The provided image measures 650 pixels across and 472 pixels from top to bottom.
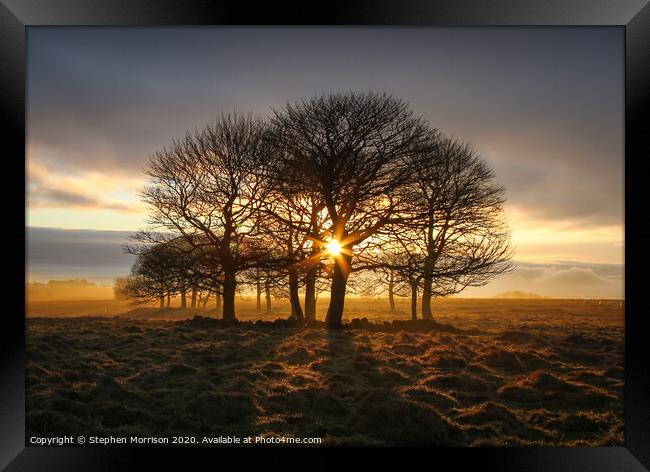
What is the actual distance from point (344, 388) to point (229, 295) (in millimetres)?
6798

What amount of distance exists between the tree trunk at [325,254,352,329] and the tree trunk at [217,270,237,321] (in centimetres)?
304

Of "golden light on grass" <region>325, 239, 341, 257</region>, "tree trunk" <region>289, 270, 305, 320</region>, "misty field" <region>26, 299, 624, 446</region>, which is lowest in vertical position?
"misty field" <region>26, 299, 624, 446</region>

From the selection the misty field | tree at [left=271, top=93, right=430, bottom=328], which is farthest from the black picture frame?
tree at [left=271, top=93, right=430, bottom=328]

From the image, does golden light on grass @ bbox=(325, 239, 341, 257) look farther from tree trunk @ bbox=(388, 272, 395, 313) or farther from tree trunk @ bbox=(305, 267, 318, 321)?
tree trunk @ bbox=(388, 272, 395, 313)

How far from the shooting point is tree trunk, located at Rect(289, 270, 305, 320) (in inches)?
471

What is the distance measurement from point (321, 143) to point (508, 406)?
26.5 feet

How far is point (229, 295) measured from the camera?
41.8ft

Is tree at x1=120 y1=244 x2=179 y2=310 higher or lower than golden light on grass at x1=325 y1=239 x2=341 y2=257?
lower

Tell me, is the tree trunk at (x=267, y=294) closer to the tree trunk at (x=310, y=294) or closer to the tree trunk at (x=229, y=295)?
the tree trunk at (x=229, y=295)

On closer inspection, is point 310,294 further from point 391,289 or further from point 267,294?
point 391,289
